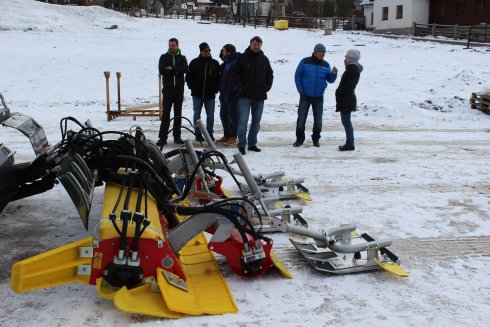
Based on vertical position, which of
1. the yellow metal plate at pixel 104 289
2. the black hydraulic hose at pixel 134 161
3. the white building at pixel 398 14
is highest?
the white building at pixel 398 14

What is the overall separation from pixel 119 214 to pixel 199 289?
795mm

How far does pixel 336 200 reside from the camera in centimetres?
659

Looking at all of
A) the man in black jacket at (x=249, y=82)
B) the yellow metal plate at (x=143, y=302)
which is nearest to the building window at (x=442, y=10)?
the man in black jacket at (x=249, y=82)

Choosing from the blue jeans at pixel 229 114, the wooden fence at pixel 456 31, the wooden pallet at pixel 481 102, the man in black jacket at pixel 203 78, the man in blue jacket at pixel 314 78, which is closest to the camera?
the man in blue jacket at pixel 314 78

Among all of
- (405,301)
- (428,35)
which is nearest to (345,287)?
(405,301)

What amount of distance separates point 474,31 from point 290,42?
12.1 metres

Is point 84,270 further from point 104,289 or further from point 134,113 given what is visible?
point 134,113

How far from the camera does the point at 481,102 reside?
14.0m

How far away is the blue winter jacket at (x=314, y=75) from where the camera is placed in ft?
30.8

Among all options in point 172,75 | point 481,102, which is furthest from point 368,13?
point 172,75

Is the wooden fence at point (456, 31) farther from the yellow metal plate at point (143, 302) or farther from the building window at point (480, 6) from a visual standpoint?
the yellow metal plate at point (143, 302)

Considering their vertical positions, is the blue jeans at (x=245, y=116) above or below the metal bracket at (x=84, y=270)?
above

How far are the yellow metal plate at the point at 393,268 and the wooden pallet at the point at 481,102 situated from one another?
10.7m

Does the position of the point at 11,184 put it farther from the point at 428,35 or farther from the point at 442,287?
the point at 428,35
